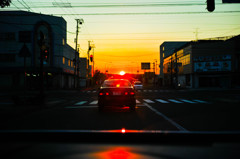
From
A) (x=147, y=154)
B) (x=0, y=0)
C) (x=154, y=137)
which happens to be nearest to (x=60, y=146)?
(x=147, y=154)

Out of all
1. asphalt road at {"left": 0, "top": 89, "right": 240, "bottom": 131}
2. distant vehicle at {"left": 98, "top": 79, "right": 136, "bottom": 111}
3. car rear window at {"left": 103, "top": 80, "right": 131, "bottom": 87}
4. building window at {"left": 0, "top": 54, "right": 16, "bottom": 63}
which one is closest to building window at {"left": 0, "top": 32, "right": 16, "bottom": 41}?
building window at {"left": 0, "top": 54, "right": 16, "bottom": 63}

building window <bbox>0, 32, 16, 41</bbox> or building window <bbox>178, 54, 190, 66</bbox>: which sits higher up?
building window <bbox>0, 32, 16, 41</bbox>

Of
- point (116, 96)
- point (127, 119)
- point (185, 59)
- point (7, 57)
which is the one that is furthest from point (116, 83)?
point (185, 59)

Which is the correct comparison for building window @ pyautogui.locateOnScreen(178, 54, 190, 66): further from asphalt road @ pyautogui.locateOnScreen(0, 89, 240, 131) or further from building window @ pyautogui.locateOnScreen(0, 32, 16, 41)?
asphalt road @ pyautogui.locateOnScreen(0, 89, 240, 131)

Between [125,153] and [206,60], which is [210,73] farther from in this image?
[125,153]

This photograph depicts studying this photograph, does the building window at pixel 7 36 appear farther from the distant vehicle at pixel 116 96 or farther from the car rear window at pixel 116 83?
the distant vehicle at pixel 116 96

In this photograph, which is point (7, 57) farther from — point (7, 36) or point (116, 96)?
point (116, 96)

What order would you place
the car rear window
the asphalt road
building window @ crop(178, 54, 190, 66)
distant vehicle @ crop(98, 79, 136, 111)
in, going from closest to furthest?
the asphalt road, distant vehicle @ crop(98, 79, 136, 111), the car rear window, building window @ crop(178, 54, 190, 66)

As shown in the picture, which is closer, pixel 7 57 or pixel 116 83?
pixel 116 83

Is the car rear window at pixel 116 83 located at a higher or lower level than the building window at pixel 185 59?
lower

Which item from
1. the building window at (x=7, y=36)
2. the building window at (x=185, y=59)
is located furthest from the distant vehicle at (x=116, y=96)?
the building window at (x=185, y=59)

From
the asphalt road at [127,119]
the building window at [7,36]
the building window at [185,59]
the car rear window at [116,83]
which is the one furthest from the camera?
the building window at [185,59]

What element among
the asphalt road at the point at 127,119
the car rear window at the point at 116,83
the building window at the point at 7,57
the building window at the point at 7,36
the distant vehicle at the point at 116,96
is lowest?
the asphalt road at the point at 127,119

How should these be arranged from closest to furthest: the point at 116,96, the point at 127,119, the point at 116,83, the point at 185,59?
the point at 127,119
the point at 116,96
the point at 116,83
the point at 185,59
